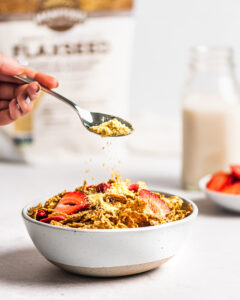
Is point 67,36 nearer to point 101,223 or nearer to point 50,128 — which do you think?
point 50,128

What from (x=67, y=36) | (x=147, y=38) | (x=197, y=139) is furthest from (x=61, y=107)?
(x=147, y=38)

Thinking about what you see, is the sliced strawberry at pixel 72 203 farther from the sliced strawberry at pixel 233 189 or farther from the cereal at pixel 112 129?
the sliced strawberry at pixel 233 189

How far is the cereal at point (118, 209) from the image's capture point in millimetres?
863

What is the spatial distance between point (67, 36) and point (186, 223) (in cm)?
102

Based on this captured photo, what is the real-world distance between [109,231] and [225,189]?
0.51 meters

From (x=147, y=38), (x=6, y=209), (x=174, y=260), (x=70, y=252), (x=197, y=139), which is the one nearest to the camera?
(x=70, y=252)

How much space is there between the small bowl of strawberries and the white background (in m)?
1.10

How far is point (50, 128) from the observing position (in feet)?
5.97

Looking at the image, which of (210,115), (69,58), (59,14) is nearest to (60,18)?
(59,14)

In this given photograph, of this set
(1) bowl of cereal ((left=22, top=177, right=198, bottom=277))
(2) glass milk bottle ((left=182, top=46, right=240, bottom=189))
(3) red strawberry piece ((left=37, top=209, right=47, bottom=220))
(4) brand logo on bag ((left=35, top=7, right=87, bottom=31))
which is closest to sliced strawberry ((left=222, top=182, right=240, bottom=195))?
(2) glass milk bottle ((left=182, top=46, right=240, bottom=189))

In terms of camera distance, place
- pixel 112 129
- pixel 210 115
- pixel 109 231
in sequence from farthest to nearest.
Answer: pixel 210 115 < pixel 112 129 < pixel 109 231

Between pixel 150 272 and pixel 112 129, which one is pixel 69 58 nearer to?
pixel 112 129

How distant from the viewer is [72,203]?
92 centimetres

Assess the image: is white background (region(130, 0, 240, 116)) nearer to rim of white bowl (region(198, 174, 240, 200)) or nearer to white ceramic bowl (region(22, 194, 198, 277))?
rim of white bowl (region(198, 174, 240, 200))
